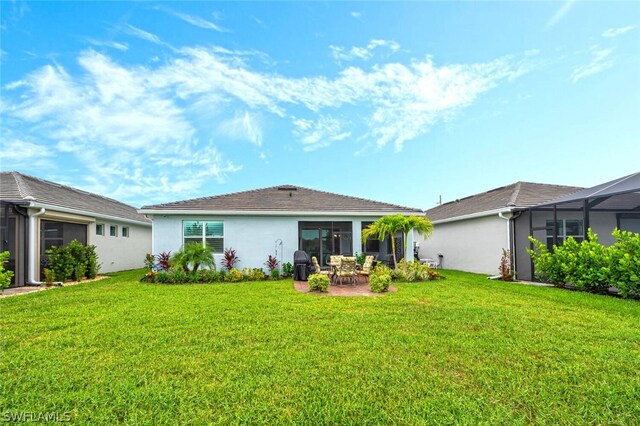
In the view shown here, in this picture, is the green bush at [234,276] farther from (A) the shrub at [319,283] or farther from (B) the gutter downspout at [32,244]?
(B) the gutter downspout at [32,244]

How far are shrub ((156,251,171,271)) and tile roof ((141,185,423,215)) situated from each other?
6.82 feet

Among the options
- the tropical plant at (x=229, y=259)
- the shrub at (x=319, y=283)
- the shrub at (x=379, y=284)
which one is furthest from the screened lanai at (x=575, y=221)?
the tropical plant at (x=229, y=259)

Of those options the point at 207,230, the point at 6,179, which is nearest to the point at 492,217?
the point at 207,230

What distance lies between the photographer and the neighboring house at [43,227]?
34.4 ft

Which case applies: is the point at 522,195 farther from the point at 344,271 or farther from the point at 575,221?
the point at 344,271

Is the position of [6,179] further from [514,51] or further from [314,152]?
Answer: [514,51]

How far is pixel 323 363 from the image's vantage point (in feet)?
12.8

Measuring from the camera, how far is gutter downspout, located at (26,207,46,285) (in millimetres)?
10805

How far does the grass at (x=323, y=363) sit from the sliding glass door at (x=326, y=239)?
7.28m

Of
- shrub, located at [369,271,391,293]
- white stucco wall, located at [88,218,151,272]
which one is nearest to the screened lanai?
shrub, located at [369,271,391,293]

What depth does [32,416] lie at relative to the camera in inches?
109

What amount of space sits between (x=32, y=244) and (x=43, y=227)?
114cm

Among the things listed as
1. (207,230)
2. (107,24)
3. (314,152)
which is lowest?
(207,230)

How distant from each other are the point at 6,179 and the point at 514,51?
75.6 ft
